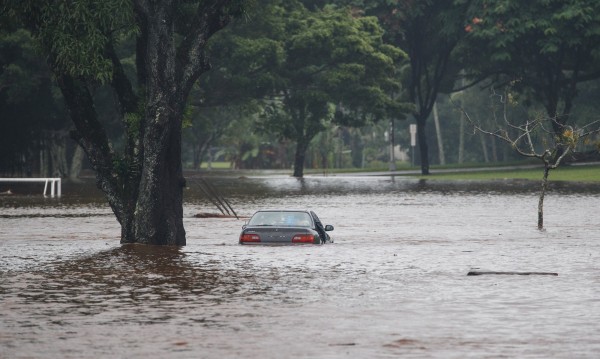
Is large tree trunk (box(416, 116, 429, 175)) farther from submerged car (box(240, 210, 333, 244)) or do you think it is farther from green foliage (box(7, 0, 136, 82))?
submerged car (box(240, 210, 333, 244))

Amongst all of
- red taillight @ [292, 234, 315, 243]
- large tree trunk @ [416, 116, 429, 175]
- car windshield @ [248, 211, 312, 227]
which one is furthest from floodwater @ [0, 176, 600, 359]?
large tree trunk @ [416, 116, 429, 175]

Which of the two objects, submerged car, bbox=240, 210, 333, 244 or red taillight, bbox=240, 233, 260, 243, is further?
red taillight, bbox=240, 233, 260, 243

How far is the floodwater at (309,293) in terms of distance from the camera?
14.4m

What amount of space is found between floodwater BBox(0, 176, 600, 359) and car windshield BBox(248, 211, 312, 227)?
0.60 metres

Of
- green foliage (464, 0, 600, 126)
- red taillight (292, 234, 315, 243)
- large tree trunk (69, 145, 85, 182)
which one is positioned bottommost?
red taillight (292, 234, 315, 243)

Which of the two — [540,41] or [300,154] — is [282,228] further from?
[300,154]

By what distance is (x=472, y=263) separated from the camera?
2530 centimetres

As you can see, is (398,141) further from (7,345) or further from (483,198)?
(7,345)

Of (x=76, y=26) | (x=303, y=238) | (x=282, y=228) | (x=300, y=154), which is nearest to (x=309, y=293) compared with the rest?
(x=282, y=228)

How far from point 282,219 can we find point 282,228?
1.62 m

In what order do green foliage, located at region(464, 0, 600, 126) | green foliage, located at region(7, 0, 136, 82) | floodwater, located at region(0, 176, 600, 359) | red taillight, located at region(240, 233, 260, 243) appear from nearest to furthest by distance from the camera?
1. floodwater, located at region(0, 176, 600, 359)
2. red taillight, located at region(240, 233, 260, 243)
3. green foliage, located at region(7, 0, 136, 82)
4. green foliage, located at region(464, 0, 600, 126)

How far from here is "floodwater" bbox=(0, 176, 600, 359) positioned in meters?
14.4

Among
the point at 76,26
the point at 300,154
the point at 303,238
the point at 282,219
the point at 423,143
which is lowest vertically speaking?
the point at 303,238

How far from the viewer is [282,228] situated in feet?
86.7
